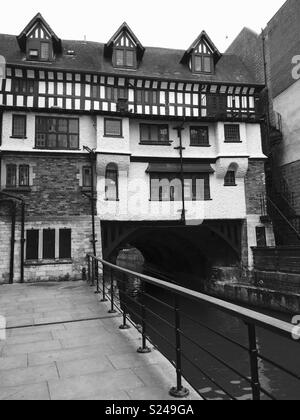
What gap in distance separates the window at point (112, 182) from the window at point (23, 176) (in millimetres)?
3837

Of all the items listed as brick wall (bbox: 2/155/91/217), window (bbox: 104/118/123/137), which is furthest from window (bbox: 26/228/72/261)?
window (bbox: 104/118/123/137)

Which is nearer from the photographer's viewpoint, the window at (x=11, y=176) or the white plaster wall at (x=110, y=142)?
the window at (x=11, y=176)

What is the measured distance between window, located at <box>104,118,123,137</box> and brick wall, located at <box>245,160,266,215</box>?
757 centimetres

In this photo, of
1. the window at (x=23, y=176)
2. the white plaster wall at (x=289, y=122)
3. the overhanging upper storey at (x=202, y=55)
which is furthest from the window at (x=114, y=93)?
the white plaster wall at (x=289, y=122)

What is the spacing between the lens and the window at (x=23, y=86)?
58.1 feet

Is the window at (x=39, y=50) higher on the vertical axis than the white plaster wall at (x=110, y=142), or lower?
higher

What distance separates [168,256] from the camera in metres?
28.5

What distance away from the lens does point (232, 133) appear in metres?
19.8

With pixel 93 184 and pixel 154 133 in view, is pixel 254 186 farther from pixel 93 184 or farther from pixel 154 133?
pixel 93 184

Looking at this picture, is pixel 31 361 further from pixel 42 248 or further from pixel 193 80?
pixel 193 80

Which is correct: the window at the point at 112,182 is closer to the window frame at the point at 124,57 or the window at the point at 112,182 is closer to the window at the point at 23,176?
the window at the point at 23,176

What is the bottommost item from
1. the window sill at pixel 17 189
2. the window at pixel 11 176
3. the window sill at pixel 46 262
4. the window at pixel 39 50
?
the window sill at pixel 46 262

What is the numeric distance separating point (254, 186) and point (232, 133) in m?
3.23

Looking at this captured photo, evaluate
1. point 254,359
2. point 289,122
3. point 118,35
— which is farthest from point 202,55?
point 254,359
